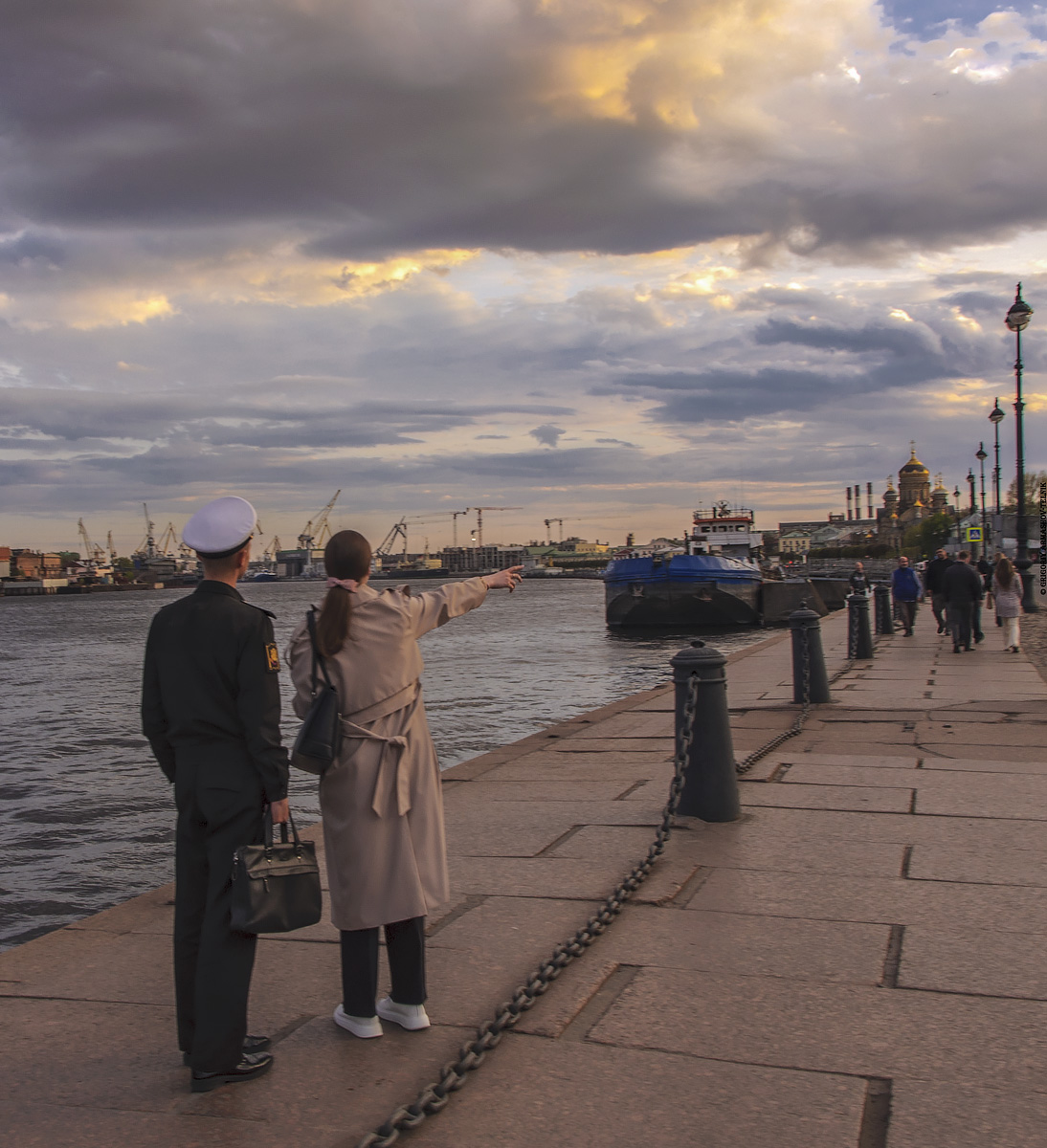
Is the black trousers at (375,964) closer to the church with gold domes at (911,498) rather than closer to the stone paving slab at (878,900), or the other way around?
the stone paving slab at (878,900)

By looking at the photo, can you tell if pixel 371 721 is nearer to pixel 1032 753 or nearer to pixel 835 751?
pixel 835 751

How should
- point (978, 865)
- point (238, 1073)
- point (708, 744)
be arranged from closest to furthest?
1. point (238, 1073)
2. point (978, 865)
3. point (708, 744)

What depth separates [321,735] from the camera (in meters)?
3.13

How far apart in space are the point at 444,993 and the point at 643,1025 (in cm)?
72

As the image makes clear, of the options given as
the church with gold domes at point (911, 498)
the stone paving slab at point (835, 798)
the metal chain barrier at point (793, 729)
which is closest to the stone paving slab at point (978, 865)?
the stone paving slab at point (835, 798)

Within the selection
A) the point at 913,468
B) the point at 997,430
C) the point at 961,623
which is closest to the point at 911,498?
the point at 913,468

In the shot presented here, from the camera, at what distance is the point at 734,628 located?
41.9 m

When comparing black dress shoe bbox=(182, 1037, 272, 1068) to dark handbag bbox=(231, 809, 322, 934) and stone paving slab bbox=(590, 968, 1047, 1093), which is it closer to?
dark handbag bbox=(231, 809, 322, 934)

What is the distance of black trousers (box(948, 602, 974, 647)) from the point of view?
16.9m

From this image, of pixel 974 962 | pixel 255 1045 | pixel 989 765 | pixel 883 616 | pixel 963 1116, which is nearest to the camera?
pixel 963 1116

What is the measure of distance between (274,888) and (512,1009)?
3.13ft

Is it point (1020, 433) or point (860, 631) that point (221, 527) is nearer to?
point (860, 631)

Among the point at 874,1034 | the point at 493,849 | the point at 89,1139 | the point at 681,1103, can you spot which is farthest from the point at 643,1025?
the point at 493,849

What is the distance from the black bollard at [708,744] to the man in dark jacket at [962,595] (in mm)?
11109
